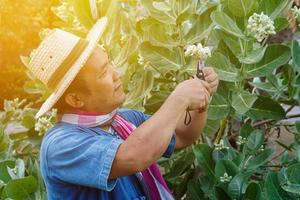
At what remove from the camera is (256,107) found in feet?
Result: 6.35

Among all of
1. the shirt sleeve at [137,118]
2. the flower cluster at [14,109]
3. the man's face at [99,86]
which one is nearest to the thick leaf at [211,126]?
the shirt sleeve at [137,118]

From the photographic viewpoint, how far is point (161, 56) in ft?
6.56

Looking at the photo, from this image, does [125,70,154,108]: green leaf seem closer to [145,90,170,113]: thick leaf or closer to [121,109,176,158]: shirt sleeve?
[145,90,170,113]: thick leaf

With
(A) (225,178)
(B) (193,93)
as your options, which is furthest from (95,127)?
(A) (225,178)

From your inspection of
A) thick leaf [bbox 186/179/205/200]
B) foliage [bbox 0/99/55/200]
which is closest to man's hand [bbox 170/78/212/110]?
thick leaf [bbox 186/179/205/200]

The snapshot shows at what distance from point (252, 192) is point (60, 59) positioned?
0.73 meters

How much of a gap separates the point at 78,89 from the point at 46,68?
11 cm

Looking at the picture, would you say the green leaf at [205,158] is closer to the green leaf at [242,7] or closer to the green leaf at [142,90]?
the green leaf at [142,90]

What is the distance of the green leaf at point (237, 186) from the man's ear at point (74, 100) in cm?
54

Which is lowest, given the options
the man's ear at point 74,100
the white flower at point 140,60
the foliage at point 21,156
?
the foliage at point 21,156

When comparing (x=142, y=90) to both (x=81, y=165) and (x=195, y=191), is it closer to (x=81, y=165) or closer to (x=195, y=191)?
(x=195, y=191)

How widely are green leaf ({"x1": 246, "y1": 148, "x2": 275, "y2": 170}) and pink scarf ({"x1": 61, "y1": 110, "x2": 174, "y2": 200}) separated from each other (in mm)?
314

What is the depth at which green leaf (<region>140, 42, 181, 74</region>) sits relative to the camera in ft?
6.54

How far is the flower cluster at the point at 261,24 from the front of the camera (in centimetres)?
173
